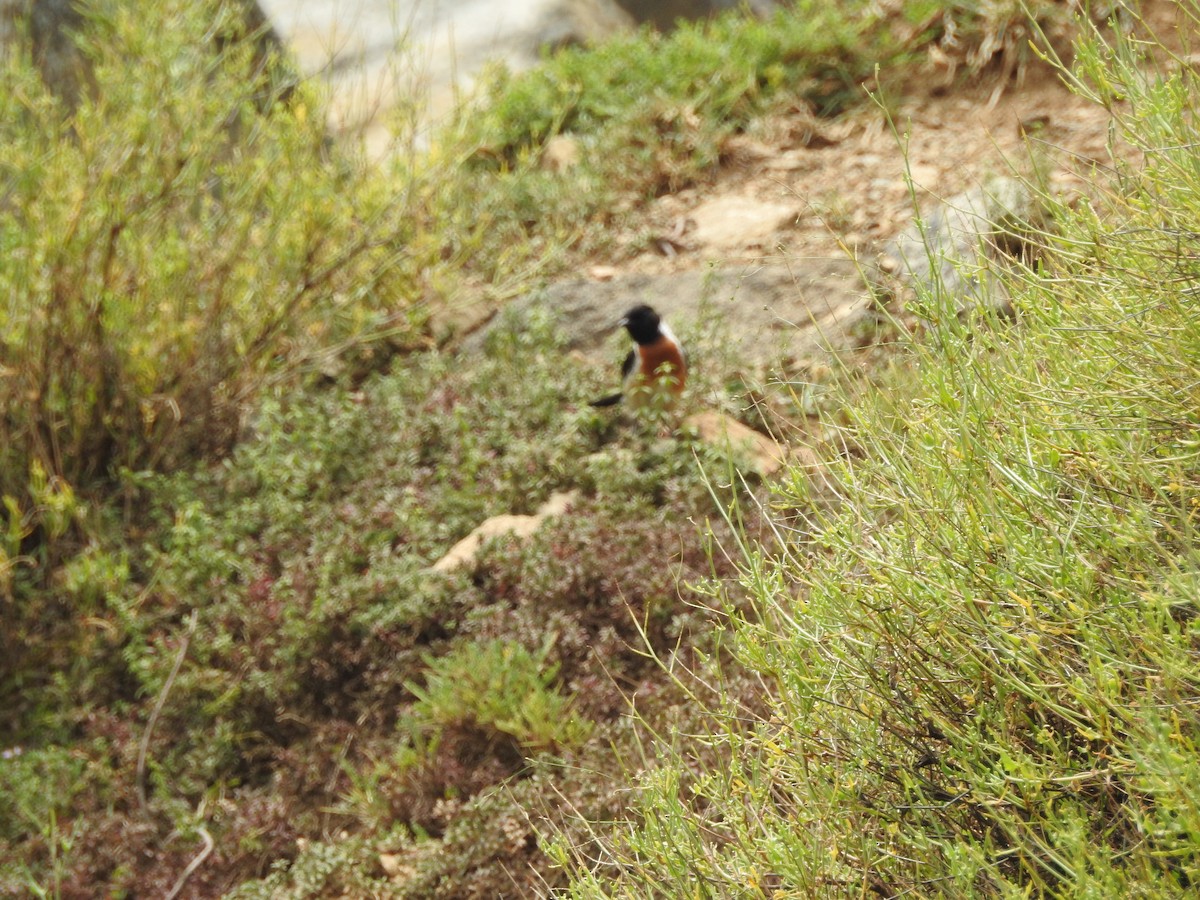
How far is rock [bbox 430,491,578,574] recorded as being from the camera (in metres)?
4.04

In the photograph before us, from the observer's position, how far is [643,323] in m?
4.71

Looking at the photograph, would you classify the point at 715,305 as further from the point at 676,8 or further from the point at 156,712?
the point at 676,8

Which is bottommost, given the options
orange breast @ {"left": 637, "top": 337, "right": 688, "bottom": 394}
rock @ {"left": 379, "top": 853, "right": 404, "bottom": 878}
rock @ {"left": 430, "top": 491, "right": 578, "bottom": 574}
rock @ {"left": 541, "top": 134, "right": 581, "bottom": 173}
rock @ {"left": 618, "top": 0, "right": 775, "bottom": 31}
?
rock @ {"left": 379, "top": 853, "right": 404, "bottom": 878}

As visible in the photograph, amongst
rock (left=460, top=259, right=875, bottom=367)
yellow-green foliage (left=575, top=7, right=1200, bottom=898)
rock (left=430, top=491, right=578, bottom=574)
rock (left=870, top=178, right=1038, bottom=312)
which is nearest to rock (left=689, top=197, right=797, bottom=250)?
rock (left=460, top=259, right=875, bottom=367)

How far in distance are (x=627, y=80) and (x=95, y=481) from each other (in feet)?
13.2

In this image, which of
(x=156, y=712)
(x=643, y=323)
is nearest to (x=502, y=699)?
(x=156, y=712)

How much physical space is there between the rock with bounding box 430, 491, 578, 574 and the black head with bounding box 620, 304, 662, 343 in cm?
78

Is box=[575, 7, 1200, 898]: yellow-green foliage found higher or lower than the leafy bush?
higher

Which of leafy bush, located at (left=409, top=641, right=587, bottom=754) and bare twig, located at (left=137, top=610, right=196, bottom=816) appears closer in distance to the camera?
leafy bush, located at (left=409, top=641, right=587, bottom=754)

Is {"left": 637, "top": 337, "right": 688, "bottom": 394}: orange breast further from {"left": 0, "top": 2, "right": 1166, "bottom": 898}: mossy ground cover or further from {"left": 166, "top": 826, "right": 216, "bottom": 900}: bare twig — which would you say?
{"left": 166, "top": 826, "right": 216, "bottom": 900}: bare twig

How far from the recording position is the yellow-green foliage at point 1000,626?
5.17 feet

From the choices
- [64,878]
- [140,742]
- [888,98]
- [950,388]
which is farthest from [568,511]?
[888,98]

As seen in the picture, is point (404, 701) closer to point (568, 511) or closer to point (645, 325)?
point (568, 511)

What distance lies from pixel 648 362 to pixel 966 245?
125 centimetres
